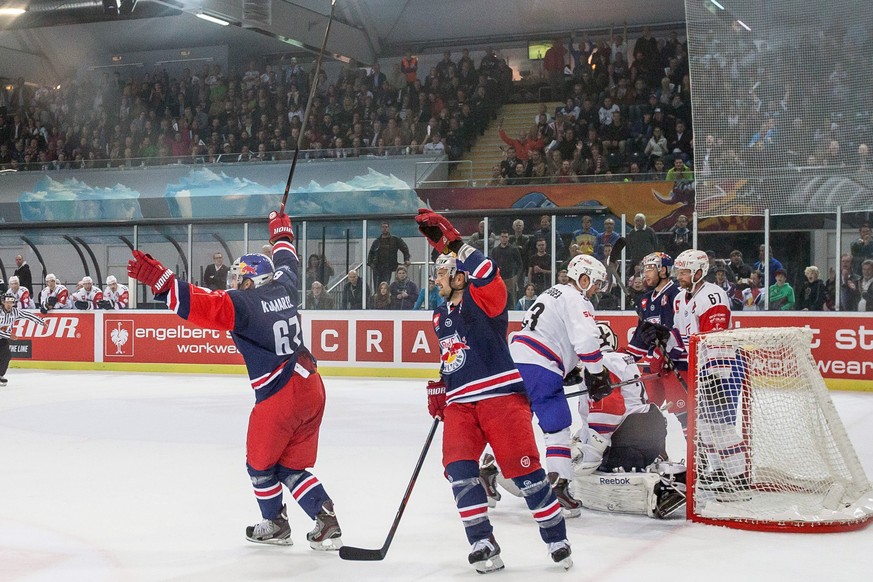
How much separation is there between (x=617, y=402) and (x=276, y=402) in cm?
176

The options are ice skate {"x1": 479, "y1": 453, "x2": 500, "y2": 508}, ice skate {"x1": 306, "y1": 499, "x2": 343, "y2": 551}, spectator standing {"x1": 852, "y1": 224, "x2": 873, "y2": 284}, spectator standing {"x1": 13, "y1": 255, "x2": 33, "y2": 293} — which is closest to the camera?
ice skate {"x1": 306, "y1": 499, "x2": 343, "y2": 551}

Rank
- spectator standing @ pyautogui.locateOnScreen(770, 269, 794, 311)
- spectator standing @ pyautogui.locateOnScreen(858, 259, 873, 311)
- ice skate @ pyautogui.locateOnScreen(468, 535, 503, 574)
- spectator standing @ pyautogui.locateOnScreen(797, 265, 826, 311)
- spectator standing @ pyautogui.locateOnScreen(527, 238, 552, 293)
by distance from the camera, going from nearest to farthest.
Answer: ice skate @ pyautogui.locateOnScreen(468, 535, 503, 574) → spectator standing @ pyautogui.locateOnScreen(858, 259, 873, 311) → spectator standing @ pyautogui.locateOnScreen(797, 265, 826, 311) → spectator standing @ pyautogui.locateOnScreen(770, 269, 794, 311) → spectator standing @ pyautogui.locateOnScreen(527, 238, 552, 293)

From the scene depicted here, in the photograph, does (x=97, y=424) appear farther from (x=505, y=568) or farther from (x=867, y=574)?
(x=867, y=574)

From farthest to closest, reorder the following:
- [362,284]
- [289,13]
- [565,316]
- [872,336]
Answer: [289,13] < [362,284] < [872,336] < [565,316]

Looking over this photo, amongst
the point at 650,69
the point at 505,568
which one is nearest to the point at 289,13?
the point at 650,69

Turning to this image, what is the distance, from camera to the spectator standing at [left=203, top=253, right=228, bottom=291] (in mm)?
12336

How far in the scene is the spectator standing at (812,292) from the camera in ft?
32.2

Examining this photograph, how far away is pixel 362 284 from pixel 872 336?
222 inches

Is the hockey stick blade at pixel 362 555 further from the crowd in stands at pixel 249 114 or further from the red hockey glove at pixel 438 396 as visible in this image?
the crowd in stands at pixel 249 114

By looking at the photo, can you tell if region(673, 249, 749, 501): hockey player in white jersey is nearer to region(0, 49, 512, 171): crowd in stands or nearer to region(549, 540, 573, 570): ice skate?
region(549, 540, 573, 570): ice skate

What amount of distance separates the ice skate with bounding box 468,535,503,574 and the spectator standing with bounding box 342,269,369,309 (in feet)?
26.4

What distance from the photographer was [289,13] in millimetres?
17188

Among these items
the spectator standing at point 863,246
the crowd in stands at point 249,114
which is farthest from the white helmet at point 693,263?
the crowd in stands at point 249,114

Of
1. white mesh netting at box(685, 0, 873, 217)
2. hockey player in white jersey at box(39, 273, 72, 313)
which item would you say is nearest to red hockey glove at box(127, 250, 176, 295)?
white mesh netting at box(685, 0, 873, 217)
